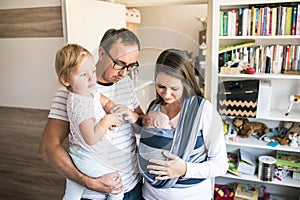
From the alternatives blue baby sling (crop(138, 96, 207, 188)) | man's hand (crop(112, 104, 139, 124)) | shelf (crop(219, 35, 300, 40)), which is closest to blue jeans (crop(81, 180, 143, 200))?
blue baby sling (crop(138, 96, 207, 188))

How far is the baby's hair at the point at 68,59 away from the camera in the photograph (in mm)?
770

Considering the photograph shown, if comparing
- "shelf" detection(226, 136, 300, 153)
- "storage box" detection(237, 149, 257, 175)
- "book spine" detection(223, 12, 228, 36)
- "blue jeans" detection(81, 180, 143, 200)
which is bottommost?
"storage box" detection(237, 149, 257, 175)

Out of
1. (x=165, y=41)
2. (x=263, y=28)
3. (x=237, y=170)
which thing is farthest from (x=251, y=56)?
(x=165, y=41)

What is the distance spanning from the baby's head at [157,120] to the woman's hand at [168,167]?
0.27ft

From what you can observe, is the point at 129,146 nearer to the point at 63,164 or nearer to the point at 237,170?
the point at 63,164

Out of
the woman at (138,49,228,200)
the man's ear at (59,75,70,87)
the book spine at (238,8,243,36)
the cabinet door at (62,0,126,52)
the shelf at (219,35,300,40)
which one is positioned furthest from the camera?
the book spine at (238,8,243,36)

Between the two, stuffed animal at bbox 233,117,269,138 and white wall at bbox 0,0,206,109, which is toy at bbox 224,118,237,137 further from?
white wall at bbox 0,0,206,109

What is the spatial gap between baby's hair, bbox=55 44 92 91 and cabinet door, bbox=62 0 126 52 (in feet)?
1.71

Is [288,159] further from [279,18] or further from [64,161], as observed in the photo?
[64,161]

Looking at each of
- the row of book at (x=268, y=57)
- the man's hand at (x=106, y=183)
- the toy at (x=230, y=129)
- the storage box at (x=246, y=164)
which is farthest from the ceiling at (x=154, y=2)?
the man's hand at (x=106, y=183)

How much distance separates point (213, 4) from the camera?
1752 mm

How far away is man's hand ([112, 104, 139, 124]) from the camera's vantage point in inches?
30.7

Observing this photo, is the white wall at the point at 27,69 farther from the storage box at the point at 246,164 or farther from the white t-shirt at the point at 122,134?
the storage box at the point at 246,164

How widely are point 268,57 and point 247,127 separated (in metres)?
0.49
